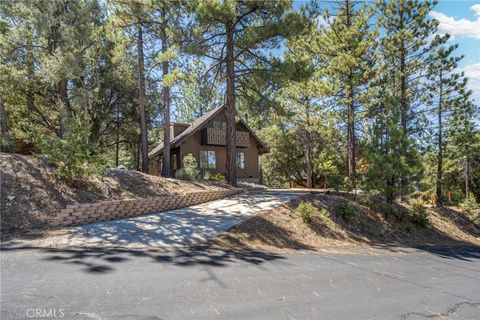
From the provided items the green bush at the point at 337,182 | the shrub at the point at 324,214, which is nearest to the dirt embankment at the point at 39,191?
the shrub at the point at 324,214

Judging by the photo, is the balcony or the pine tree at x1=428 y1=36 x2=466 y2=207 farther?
the balcony

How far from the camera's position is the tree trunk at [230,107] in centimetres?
1482

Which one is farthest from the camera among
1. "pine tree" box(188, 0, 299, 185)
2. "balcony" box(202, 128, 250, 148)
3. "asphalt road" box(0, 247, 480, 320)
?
"balcony" box(202, 128, 250, 148)

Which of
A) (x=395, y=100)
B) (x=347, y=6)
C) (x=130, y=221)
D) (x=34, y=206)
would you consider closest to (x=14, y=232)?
(x=34, y=206)

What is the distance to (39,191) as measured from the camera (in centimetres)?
847

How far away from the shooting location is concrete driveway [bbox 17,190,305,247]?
675 cm

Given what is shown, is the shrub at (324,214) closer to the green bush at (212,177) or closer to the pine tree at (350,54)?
the pine tree at (350,54)

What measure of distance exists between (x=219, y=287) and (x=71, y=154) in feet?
22.4

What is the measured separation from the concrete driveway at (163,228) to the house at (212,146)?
10709 millimetres

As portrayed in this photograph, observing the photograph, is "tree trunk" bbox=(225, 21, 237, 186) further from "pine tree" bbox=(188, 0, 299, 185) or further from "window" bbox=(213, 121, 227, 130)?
"window" bbox=(213, 121, 227, 130)

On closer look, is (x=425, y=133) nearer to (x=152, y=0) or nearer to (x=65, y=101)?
(x=152, y=0)

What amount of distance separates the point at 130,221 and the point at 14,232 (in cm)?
264

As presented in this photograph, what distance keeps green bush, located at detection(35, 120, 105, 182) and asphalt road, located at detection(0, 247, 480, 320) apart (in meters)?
3.87

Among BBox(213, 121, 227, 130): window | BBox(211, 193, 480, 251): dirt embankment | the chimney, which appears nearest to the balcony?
BBox(213, 121, 227, 130): window
